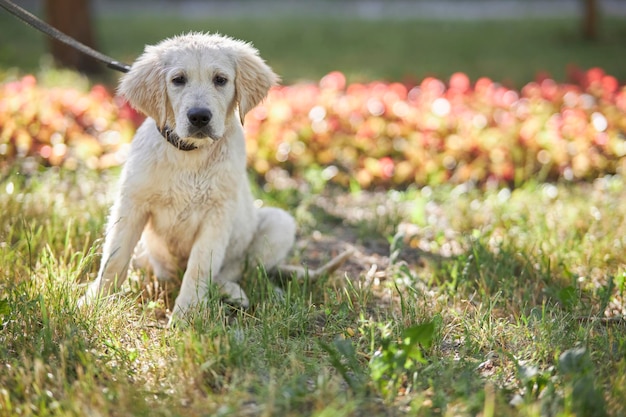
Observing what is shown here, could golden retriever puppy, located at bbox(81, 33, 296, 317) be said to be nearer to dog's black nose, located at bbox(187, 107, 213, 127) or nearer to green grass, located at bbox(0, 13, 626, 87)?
dog's black nose, located at bbox(187, 107, 213, 127)

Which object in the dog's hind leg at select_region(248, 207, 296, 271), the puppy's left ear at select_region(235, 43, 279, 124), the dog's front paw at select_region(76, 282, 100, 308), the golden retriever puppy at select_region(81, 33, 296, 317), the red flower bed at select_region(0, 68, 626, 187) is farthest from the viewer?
the red flower bed at select_region(0, 68, 626, 187)

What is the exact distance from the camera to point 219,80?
336 centimetres

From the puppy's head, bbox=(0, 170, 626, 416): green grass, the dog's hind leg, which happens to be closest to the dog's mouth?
the puppy's head

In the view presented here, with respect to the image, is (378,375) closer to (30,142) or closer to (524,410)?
(524,410)

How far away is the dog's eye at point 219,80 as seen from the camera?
334 centimetres

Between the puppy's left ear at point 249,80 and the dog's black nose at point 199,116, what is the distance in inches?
12.2

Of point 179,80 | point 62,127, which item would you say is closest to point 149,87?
point 179,80

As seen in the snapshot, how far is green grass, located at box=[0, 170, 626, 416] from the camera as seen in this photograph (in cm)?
250

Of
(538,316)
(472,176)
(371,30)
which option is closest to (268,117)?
(472,176)

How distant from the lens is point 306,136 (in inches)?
241

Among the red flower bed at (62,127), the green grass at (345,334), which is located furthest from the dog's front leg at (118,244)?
the red flower bed at (62,127)

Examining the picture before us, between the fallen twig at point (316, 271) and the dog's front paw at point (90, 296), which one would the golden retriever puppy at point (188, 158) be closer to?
the dog's front paw at point (90, 296)

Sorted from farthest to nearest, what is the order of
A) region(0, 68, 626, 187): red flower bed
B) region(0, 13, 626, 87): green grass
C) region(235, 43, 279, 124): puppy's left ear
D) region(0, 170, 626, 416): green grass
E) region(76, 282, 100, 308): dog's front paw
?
1. region(0, 13, 626, 87): green grass
2. region(0, 68, 626, 187): red flower bed
3. region(235, 43, 279, 124): puppy's left ear
4. region(76, 282, 100, 308): dog's front paw
5. region(0, 170, 626, 416): green grass

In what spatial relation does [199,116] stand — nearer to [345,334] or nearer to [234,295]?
[234,295]
